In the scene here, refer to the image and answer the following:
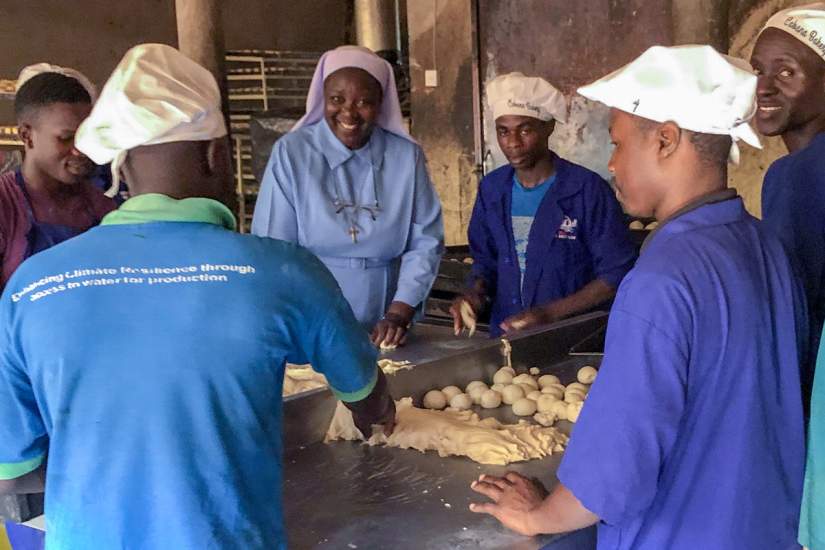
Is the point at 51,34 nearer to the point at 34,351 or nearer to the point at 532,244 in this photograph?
the point at 532,244

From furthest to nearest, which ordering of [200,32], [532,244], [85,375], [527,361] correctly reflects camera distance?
[200,32]
[532,244]
[527,361]
[85,375]

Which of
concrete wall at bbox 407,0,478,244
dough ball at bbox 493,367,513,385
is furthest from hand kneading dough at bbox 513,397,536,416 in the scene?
concrete wall at bbox 407,0,478,244

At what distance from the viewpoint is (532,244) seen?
3.14 meters

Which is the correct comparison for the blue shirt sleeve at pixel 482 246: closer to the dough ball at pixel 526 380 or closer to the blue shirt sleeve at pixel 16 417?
the dough ball at pixel 526 380

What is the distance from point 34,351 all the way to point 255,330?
1.06 feet

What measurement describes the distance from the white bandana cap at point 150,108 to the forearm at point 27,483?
1.74 ft

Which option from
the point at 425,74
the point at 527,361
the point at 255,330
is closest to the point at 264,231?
the point at 527,361

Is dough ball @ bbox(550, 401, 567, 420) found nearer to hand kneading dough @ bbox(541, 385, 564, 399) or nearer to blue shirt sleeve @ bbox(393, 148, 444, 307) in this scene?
hand kneading dough @ bbox(541, 385, 564, 399)

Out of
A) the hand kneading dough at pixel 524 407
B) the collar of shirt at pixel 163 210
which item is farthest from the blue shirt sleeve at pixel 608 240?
the collar of shirt at pixel 163 210

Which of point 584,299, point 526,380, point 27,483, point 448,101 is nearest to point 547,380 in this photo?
point 526,380

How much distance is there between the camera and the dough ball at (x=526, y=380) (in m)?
2.52

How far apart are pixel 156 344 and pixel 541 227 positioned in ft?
7.00

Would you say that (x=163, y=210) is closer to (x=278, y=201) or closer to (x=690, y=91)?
(x=690, y=91)

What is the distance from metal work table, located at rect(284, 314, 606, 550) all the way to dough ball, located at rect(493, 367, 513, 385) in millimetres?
81
